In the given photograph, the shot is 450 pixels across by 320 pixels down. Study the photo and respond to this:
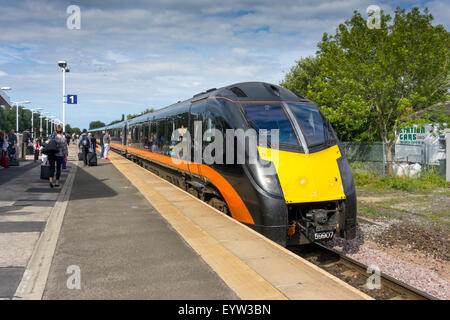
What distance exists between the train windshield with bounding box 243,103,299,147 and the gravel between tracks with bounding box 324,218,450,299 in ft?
8.99

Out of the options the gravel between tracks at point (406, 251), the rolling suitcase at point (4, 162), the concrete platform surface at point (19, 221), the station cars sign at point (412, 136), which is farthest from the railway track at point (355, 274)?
the station cars sign at point (412, 136)

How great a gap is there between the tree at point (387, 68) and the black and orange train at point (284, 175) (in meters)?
11.1

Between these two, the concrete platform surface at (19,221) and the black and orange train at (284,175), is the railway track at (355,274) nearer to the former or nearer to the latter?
the black and orange train at (284,175)

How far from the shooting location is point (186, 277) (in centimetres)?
429

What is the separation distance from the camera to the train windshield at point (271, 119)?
7.07 meters

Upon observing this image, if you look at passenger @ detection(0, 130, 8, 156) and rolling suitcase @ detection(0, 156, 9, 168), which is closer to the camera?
passenger @ detection(0, 130, 8, 156)

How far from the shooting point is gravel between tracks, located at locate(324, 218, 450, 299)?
643cm

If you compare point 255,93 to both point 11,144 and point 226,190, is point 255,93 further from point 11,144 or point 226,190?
point 11,144

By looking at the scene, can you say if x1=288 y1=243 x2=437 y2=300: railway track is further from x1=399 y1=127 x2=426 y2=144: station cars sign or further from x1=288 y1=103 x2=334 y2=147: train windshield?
x1=399 y1=127 x2=426 y2=144: station cars sign

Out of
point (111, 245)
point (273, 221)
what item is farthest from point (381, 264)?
point (111, 245)

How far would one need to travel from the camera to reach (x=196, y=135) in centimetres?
954

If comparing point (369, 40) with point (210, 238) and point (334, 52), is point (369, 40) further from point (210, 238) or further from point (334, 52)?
point (210, 238)

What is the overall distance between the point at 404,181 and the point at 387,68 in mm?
5688

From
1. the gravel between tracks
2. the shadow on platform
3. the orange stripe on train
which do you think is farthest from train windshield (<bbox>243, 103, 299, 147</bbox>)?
the shadow on platform
